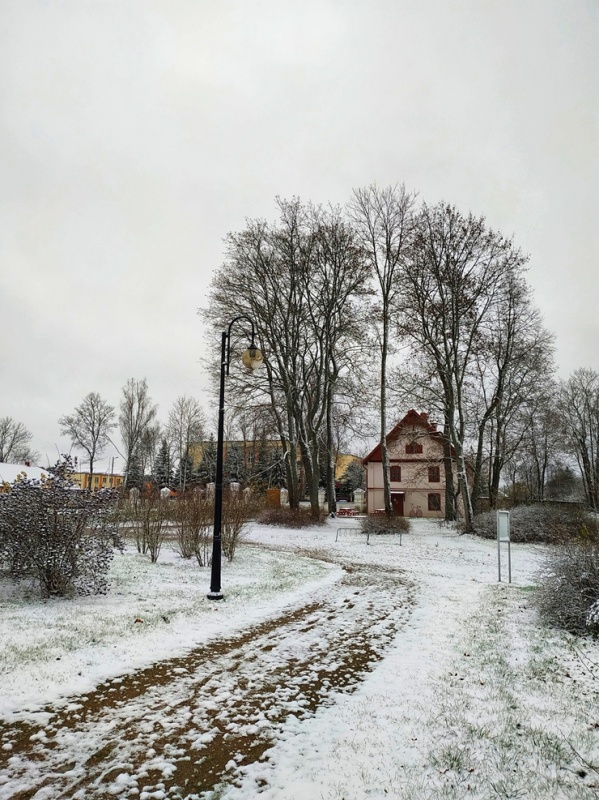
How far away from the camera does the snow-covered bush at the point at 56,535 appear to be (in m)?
8.11

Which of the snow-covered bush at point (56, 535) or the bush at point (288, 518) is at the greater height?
the snow-covered bush at point (56, 535)

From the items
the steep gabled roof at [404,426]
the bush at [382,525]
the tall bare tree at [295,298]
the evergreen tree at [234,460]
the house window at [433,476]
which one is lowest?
the bush at [382,525]

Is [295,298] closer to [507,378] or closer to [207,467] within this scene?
[507,378]

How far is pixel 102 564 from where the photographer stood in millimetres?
8695

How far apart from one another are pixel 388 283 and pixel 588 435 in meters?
29.1

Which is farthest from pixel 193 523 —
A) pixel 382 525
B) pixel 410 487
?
pixel 410 487

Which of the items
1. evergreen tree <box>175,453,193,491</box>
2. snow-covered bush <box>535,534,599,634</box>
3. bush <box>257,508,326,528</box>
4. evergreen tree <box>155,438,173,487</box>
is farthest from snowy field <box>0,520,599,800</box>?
evergreen tree <box>155,438,173,487</box>

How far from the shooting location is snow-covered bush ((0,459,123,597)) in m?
8.11

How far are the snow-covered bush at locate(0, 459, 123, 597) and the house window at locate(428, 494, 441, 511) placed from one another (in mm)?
36932

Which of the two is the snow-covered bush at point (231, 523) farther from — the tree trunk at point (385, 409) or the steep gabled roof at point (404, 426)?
the steep gabled roof at point (404, 426)

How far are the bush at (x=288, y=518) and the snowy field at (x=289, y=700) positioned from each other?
52.2 ft

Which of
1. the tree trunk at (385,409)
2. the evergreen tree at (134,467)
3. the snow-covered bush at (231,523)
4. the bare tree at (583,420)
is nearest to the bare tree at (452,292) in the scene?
the tree trunk at (385,409)

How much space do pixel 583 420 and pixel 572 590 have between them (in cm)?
4210

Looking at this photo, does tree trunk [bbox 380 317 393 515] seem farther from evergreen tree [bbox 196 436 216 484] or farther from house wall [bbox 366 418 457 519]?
evergreen tree [bbox 196 436 216 484]
